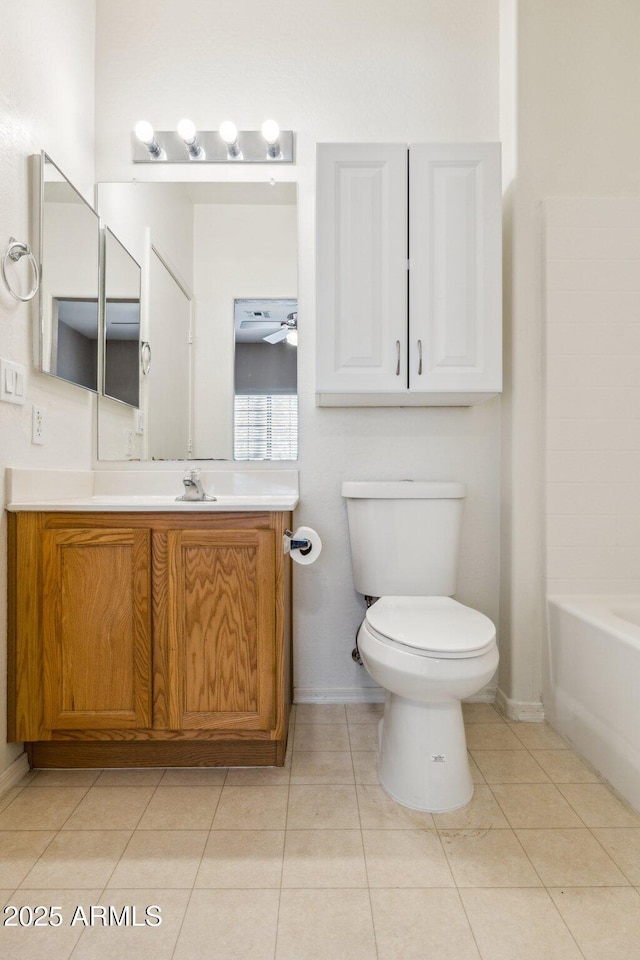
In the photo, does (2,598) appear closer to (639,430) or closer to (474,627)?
(474,627)

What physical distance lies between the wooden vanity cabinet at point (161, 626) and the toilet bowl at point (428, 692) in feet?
1.06

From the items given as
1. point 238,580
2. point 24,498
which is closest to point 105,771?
point 238,580

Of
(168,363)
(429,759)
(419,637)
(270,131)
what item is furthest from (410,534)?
(270,131)

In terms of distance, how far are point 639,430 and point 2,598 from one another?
82.3 inches

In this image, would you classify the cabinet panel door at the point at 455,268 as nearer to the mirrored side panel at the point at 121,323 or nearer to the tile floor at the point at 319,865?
the mirrored side panel at the point at 121,323

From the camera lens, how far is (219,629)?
1.54 metres

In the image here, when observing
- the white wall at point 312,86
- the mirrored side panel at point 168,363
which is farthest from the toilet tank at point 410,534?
the mirrored side panel at point 168,363

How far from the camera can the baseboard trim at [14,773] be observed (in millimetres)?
1495

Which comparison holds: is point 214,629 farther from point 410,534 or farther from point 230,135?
point 230,135

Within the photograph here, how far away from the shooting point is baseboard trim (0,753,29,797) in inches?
58.9

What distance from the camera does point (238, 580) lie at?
154cm

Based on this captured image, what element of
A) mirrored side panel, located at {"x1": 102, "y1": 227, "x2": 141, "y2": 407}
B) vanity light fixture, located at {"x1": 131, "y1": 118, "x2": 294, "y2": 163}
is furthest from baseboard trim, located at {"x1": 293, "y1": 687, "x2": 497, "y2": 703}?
vanity light fixture, located at {"x1": 131, "y1": 118, "x2": 294, "y2": 163}

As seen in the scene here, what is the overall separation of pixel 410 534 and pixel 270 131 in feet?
5.07

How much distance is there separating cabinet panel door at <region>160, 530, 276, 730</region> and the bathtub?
946 mm
